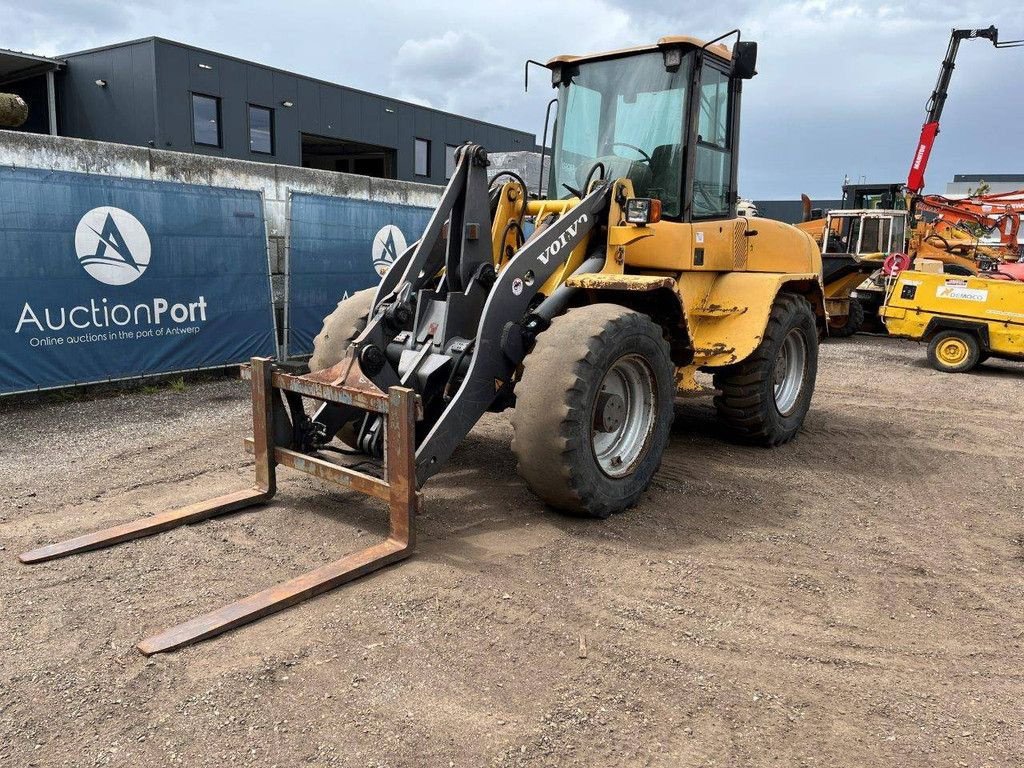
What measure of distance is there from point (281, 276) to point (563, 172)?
4.71 metres

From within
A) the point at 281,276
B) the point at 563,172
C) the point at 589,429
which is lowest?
the point at 589,429

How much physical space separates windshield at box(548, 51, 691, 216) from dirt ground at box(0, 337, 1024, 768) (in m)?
2.14

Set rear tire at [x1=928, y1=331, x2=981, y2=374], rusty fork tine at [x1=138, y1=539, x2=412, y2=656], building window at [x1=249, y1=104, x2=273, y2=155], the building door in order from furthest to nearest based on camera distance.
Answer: the building door, building window at [x1=249, y1=104, x2=273, y2=155], rear tire at [x1=928, y1=331, x2=981, y2=374], rusty fork tine at [x1=138, y1=539, x2=412, y2=656]

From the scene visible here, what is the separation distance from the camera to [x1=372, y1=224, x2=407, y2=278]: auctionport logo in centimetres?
1035

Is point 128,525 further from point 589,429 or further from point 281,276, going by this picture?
point 281,276

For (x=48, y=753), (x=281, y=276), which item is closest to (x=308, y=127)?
(x=281, y=276)

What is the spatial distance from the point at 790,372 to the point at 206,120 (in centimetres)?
1954

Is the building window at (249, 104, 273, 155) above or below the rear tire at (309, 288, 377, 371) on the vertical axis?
above

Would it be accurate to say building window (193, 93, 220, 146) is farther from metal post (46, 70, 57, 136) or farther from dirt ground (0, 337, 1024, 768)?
dirt ground (0, 337, 1024, 768)

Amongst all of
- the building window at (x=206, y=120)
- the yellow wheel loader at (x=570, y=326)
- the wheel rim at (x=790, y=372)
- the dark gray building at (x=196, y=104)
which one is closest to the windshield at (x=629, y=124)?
the yellow wheel loader at (x=570, y=326)

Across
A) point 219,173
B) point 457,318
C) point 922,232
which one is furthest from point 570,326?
point 922,232

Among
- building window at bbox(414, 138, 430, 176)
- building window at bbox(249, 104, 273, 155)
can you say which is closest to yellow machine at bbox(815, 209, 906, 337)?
building window at bbox(249, 104, 273, 155)

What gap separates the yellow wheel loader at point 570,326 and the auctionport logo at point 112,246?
332cm

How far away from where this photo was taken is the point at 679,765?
2643mm
